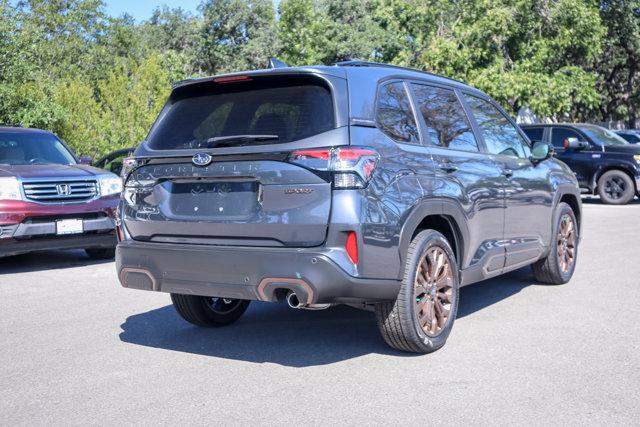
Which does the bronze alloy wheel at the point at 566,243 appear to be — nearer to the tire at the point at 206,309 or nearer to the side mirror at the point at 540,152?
the side mirror at the point at 540,152

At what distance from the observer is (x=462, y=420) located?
4055mm

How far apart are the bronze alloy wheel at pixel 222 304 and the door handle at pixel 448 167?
2043 millimetres

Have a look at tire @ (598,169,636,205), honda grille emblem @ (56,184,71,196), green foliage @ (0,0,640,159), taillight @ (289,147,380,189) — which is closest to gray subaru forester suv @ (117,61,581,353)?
taillight @ (289,147,380,189)

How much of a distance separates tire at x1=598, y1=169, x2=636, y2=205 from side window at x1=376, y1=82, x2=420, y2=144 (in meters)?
14.1

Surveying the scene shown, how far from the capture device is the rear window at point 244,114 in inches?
190

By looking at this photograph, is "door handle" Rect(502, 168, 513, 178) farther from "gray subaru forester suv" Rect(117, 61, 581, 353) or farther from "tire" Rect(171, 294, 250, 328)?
"tire" Rect(171, 294, 250, 328)

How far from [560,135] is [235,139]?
48.8 feet

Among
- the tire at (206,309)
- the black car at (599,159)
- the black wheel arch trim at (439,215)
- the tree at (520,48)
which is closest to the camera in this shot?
the black wheel arch trim at (439,215)

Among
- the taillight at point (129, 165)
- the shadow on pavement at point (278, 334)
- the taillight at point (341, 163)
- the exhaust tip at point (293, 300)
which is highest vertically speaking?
the taillight at point (341, 163)

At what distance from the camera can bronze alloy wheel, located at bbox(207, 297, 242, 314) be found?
627 cm

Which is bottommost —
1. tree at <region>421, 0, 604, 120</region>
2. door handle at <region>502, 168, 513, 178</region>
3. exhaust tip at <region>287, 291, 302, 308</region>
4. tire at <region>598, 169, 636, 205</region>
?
tire at <region>598, 169, 636, 205</region>

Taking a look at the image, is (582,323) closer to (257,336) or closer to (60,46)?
(257,336)

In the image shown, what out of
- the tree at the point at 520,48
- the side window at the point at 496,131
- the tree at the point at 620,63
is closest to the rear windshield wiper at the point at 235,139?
the side window at the point at 496,131

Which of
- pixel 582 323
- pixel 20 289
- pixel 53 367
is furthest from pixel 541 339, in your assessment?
pixel 20 289
